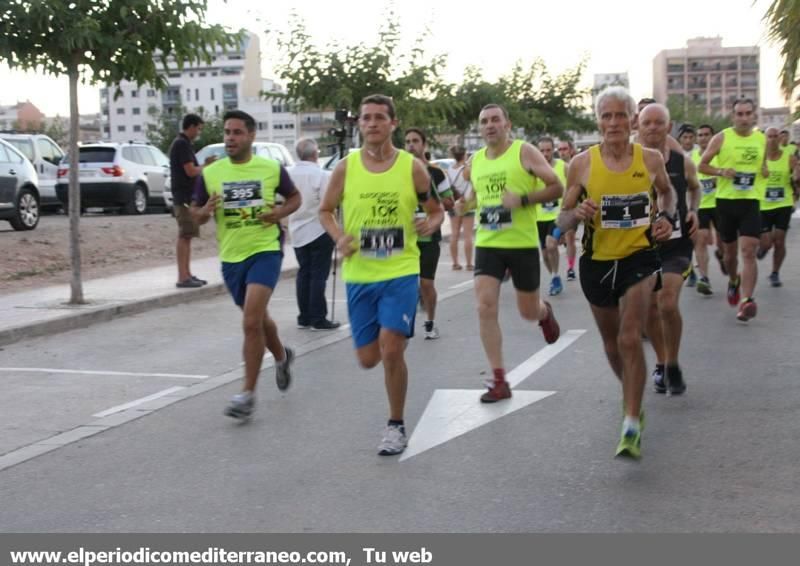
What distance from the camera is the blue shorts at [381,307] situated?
6.41 meters

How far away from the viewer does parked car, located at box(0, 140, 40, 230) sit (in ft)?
66.5

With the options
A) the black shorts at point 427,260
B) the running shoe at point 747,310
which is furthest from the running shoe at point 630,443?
the running shoe at point 747,310

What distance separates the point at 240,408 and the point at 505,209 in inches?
82.7

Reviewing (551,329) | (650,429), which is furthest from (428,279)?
(650,429)

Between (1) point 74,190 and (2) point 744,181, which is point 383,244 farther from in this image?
(1) point 74,190

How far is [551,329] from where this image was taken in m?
8.73

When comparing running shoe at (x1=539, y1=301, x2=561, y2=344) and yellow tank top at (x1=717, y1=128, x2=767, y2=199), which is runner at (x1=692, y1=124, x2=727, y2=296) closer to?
yellow tank top at (x1=717, y1=128, x2=767, y2=199)

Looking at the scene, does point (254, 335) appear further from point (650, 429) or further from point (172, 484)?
point (650, 429)

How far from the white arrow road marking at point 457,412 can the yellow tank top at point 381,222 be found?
3.11 feet

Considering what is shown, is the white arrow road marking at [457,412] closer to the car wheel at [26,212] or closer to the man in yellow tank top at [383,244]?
the man in yellow tank top at [383,244]

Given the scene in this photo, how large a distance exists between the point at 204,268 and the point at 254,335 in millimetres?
11090

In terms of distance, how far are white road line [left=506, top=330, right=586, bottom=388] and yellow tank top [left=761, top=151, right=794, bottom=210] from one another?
11.3 ft

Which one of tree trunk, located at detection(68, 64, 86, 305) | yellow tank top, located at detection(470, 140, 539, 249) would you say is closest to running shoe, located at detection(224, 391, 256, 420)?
yellow tank top, located at detection(470, 140, 539, 249)

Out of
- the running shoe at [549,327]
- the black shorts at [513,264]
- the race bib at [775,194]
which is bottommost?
the running shoe at [549,327]
